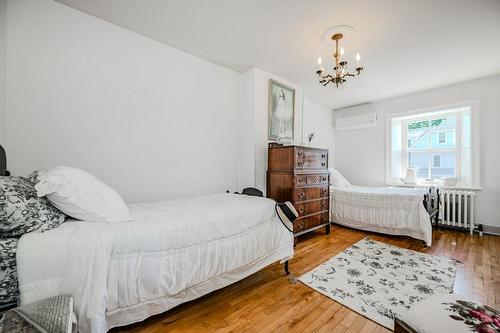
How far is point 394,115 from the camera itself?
4.14 meters

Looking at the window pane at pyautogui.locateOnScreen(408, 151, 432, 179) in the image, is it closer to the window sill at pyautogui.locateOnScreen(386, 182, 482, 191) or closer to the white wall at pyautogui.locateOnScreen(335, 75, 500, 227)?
the window sill at pyautogui.locateOnScreen(386, 182, 482, 191)

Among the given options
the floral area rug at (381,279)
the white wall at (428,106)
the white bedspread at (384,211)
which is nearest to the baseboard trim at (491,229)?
the white wall at (428,106)

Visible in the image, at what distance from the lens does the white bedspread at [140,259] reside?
94 centimetres

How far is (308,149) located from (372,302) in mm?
1800

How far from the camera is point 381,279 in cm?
193

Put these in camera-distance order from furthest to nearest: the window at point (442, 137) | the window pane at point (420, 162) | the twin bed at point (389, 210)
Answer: the window pane at point (420, 162)
the window at point (442, 137)
the twin bed at point (389, 210)

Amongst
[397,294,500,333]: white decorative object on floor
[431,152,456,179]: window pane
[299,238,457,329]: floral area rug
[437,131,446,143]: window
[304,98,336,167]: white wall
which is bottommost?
[299,238,457,329]: floral area rug

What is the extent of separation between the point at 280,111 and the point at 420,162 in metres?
3.12

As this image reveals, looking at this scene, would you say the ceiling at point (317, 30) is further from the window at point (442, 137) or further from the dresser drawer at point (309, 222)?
the dresser drawer at point (309, 222)

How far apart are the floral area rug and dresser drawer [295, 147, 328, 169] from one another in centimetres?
119

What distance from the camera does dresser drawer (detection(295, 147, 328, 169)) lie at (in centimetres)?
264

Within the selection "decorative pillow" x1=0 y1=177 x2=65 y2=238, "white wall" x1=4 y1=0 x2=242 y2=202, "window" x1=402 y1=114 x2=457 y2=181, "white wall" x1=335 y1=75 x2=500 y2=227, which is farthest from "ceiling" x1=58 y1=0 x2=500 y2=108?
"decorative pillow" x1=0 y1=177 x2=65 y2=238

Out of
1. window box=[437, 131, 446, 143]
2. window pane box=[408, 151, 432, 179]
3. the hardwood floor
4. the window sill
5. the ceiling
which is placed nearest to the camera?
the hardwood floor

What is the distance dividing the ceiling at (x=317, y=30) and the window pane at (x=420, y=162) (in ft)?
4.91
